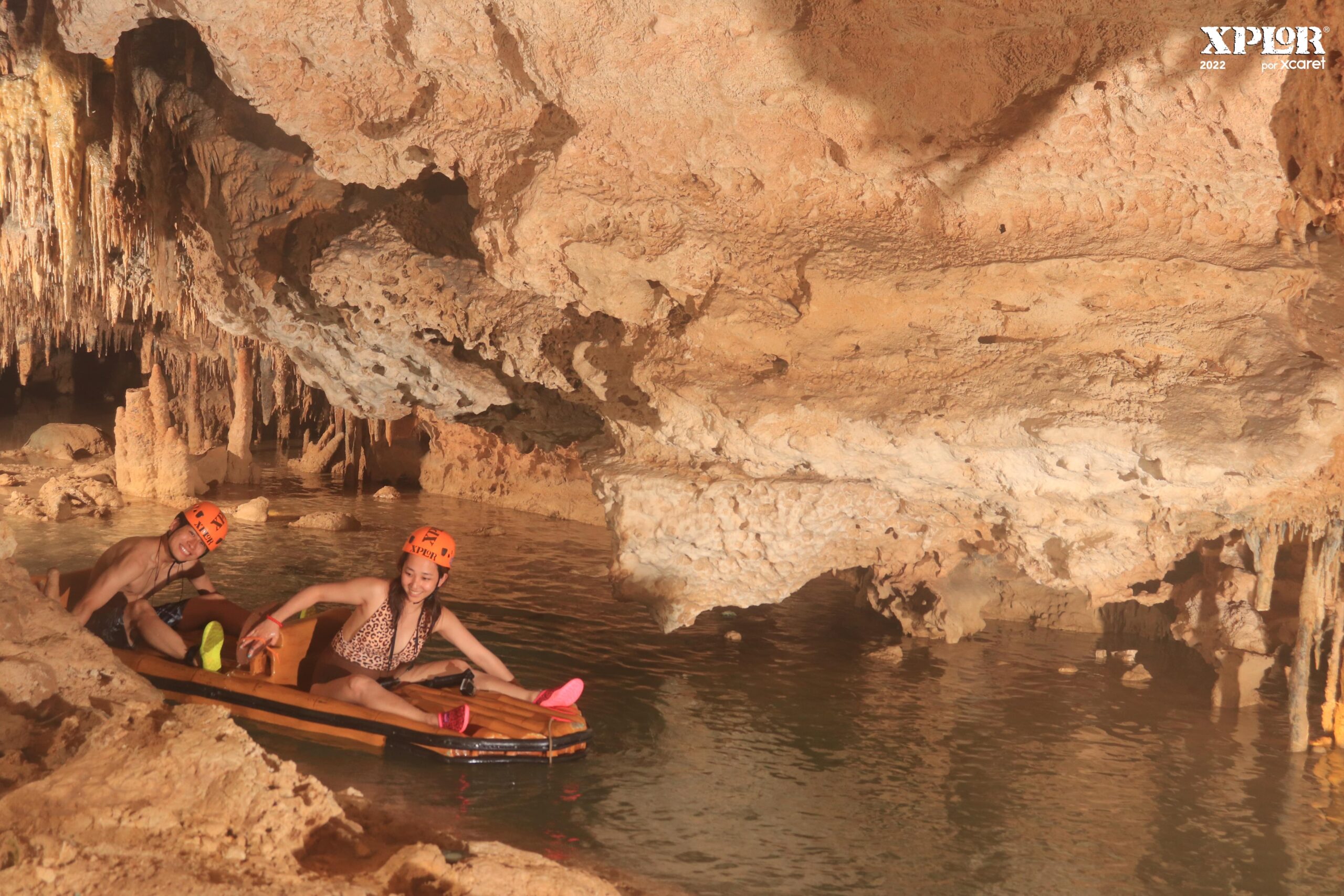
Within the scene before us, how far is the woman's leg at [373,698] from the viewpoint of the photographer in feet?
17.2

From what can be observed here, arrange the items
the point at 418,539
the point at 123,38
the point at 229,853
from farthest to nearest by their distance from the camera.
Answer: the point at 123,38 → the point at 418,539 → the point at 229,853

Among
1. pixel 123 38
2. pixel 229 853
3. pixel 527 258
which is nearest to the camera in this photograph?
pixel 229 853

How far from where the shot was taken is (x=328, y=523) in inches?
468

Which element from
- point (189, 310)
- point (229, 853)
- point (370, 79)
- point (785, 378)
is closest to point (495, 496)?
point (189, 310)

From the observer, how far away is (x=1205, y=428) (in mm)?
5094

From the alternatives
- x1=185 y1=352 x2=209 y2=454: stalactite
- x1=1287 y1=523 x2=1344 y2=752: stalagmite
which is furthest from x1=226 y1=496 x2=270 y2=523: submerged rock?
x1=1287 y1=523 x2=1344 y2=752: stalagmite

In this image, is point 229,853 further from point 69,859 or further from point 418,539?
point 418,539

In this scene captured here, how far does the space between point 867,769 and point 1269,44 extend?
12.0ft

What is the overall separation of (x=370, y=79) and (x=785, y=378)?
3.20 meters

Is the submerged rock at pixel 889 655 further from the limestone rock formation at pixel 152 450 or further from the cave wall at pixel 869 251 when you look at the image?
the limestone rock formation at pixel 152 450

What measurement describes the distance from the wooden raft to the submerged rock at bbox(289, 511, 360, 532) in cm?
590

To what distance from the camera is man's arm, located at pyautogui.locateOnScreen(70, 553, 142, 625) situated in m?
5.77

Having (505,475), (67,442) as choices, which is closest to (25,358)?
(67,442)

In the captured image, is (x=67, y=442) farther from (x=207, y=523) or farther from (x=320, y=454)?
(x=207, y=523)
